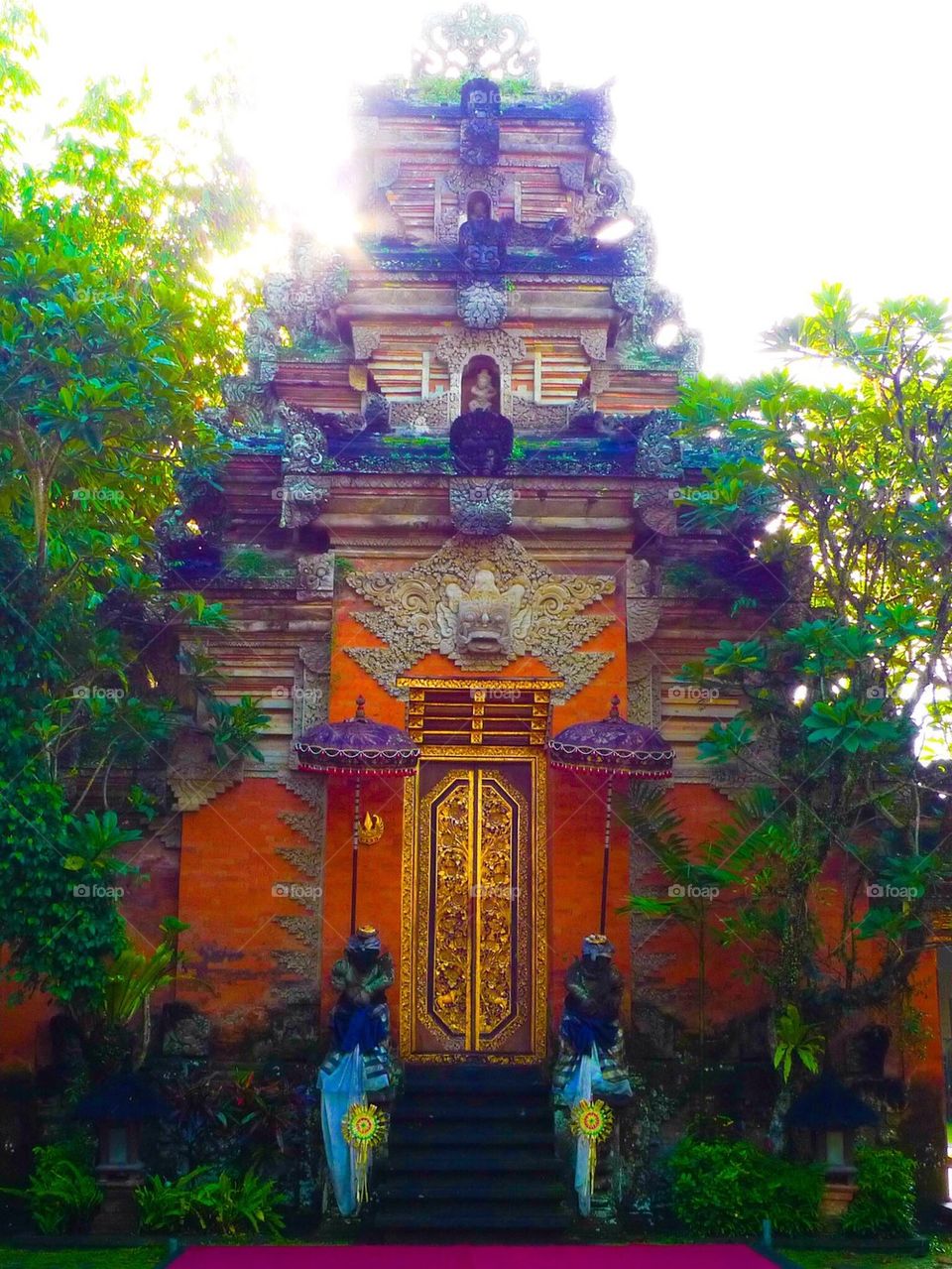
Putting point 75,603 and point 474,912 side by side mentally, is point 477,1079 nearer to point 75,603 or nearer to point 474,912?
point 474,912

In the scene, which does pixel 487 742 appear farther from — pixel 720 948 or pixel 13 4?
pixel 13 4

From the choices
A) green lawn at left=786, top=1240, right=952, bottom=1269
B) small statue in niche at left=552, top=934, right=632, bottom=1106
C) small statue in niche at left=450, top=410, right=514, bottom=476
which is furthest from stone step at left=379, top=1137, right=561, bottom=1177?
small statue in niche at left=450, top=410, right=514, bottom=476

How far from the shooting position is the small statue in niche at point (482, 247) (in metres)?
12.6

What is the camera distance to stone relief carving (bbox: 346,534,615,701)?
11.2 m

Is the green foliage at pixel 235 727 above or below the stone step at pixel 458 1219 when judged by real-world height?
above

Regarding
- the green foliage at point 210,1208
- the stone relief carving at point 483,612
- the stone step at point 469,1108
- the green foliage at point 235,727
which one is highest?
the stone relief carving at point 483,612

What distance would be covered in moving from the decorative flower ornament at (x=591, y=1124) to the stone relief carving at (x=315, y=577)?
4843 millimetres

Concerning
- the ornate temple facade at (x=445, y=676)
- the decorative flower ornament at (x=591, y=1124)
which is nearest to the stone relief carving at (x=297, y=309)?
the ornate temple facade at (x=445, y=676)

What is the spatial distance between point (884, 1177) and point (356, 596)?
21.2ft

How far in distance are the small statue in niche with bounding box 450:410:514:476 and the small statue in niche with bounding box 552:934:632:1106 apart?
414 centimetres

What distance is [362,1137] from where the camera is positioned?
9.59 m

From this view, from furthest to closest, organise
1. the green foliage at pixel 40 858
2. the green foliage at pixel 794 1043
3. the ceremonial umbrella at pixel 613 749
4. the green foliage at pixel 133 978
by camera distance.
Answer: the ceremonial umbrella at pixel 613 749, the green foliage at pixel 133 978, the green foliage at pixel 794 1043, the green foliage at pixel 40 858

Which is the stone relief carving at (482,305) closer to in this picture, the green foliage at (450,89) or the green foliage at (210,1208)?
the green foliage at (450,89)

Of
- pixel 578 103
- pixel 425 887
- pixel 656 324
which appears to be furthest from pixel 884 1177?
pixel 578 103
